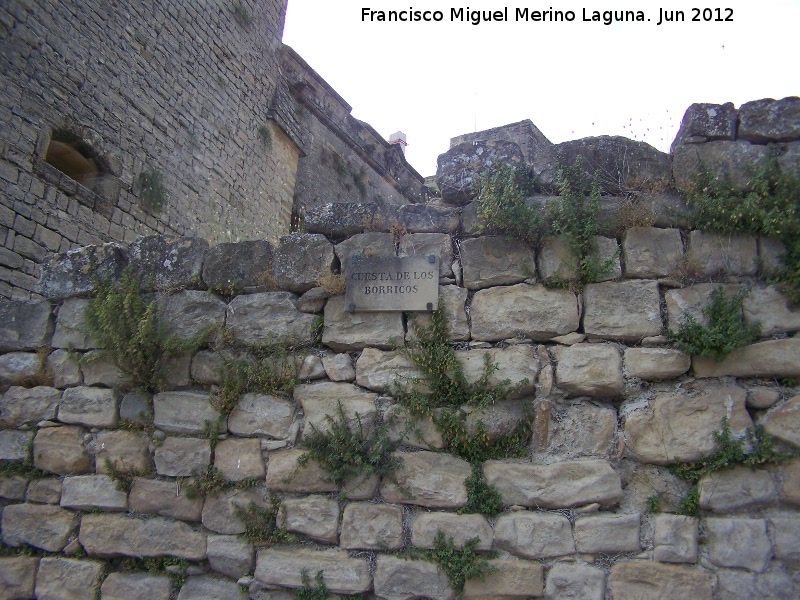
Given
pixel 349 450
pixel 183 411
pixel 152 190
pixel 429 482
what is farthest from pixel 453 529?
pixel 152 190

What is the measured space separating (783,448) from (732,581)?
2.11 ft

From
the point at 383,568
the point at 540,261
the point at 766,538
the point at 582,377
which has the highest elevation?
the point at 540,261

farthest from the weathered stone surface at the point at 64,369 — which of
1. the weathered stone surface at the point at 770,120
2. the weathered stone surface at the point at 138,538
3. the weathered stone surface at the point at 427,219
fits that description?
the weathered stone surface at the point at 770,120

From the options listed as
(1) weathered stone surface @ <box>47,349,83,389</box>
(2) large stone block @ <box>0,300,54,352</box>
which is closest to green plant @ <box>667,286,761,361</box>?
(1) weathered stone surface @ <box>47,349,83,389</box>

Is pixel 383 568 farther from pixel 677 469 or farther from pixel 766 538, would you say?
pixel 766 538

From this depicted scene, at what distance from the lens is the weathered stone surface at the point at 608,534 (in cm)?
283

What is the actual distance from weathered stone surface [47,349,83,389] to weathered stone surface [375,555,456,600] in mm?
2307

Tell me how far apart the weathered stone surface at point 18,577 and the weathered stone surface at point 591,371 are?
3.26 meters

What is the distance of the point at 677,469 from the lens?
2906 mm

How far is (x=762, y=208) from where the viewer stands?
122 inches

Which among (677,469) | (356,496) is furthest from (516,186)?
(356,496)

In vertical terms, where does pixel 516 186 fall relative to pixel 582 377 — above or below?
above

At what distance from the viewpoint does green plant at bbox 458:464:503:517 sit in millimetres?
3006

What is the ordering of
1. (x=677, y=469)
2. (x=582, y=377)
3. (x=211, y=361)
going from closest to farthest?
(x=677, y=469) < (x=582, y=377) < (x=211, y=361)
